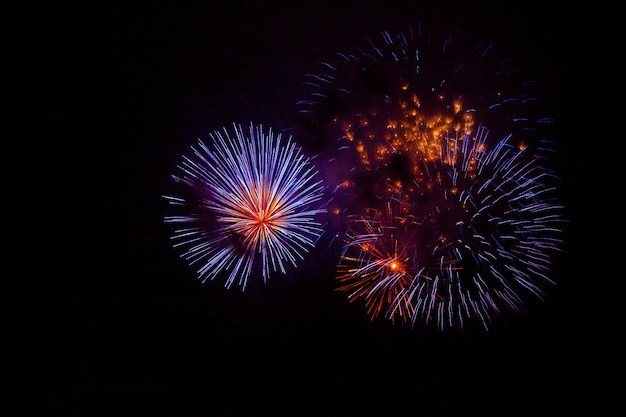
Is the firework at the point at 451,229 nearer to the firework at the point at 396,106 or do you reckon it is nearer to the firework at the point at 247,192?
the firework at the point at 396,106

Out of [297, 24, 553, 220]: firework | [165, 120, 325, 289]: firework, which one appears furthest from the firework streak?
[165, 120, 325, 289]: firework

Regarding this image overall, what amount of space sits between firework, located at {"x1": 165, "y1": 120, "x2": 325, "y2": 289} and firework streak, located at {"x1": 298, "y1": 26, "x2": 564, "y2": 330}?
2.20 ft

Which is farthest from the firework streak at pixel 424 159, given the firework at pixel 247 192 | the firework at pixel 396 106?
the firework at pixel 247 192

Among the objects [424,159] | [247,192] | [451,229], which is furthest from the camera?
[451,229]

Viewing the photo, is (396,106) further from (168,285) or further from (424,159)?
(168,285)

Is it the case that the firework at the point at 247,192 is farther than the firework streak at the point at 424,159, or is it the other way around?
the firework streak at the point at 424,159

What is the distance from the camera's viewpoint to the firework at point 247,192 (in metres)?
6.22

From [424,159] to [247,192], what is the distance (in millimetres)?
2651

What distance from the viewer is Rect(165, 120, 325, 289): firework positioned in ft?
20.4

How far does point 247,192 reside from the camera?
620 centimetres

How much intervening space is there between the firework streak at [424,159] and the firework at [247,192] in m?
0.67

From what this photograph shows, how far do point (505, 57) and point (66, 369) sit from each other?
9289mm

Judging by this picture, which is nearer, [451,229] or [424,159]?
[424,159]

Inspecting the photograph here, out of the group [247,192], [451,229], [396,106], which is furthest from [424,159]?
[247,192]
